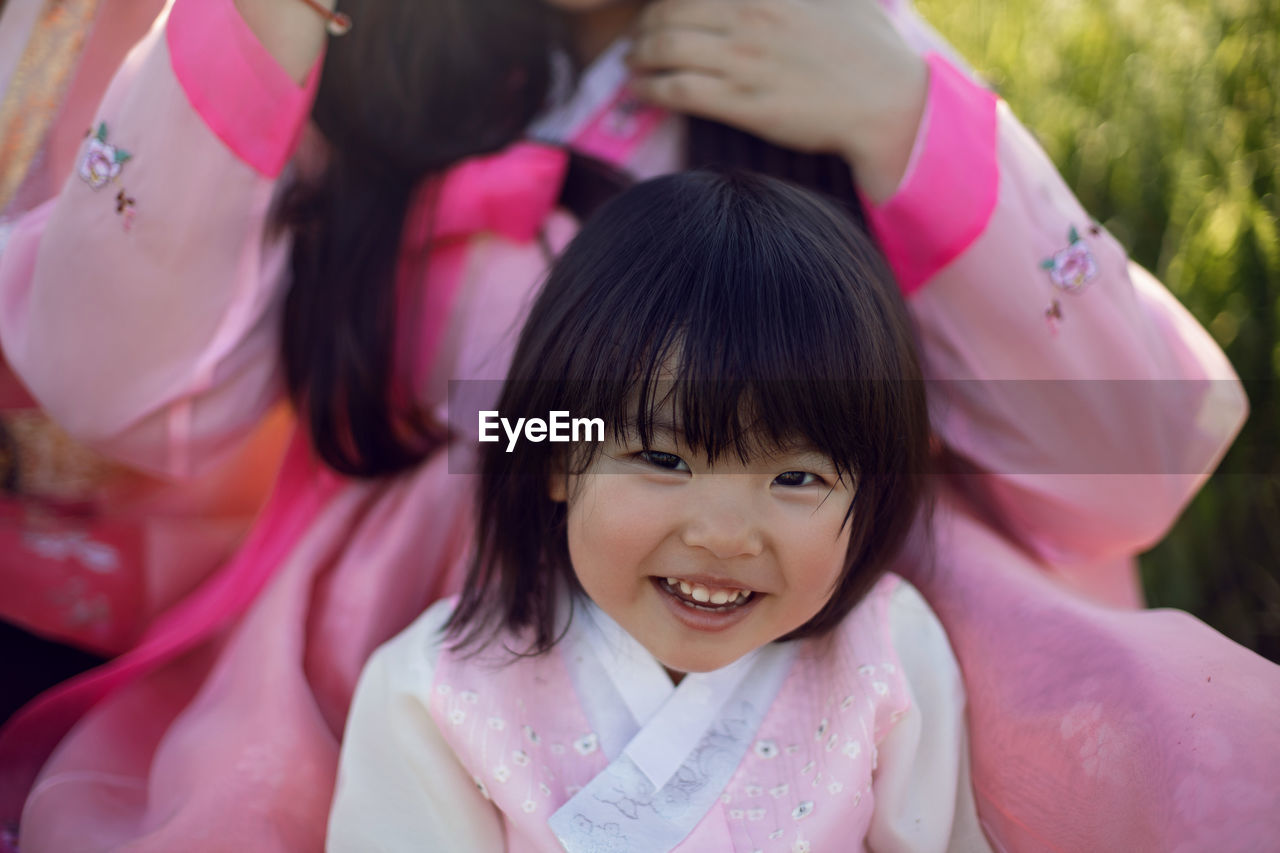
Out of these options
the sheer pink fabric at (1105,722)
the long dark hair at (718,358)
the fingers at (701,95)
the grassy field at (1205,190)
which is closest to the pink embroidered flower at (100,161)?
the long dark hair at (718,358)

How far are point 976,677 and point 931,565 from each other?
137mm

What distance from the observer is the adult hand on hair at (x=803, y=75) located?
1.10 metres

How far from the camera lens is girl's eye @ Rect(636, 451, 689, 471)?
32.2 inches

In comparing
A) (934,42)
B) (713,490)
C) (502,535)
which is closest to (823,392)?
(713,490)

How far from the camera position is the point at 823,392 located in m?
0.81

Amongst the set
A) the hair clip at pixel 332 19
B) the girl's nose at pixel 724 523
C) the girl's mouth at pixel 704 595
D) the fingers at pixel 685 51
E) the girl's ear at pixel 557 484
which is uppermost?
the hair clip at pixel 332 19

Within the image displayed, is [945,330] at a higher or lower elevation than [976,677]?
higher

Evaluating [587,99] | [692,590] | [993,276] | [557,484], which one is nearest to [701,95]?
[587,99]

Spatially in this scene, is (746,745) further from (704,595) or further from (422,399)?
(422,399)

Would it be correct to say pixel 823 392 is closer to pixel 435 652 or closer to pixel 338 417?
pixel 435 652

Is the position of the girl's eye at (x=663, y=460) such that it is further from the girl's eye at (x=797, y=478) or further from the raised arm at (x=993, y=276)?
the raised arm at (x=993, y=276)

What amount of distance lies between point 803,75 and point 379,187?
0.49 metres

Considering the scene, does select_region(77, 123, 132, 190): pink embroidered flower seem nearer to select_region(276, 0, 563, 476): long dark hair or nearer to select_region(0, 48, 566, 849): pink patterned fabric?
select_region(276, 0, 563, 476): long dark hair

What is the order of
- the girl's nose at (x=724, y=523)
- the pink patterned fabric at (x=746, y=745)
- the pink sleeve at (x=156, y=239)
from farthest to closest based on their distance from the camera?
the pink sleeve at (x=156, y=239) → the pink patterned fabric at (x=746, y=745) → the girl's nose at (x=724, y=523)
